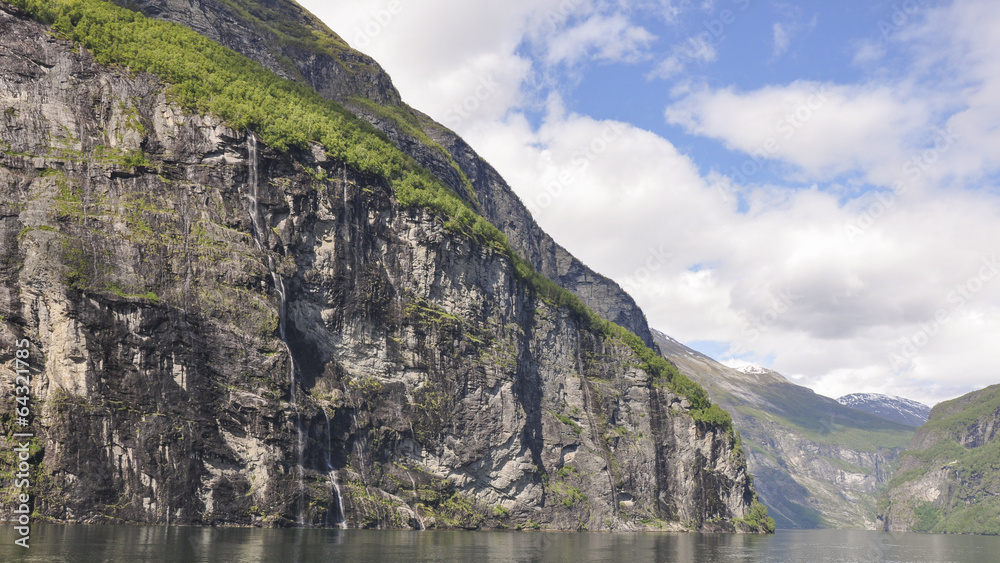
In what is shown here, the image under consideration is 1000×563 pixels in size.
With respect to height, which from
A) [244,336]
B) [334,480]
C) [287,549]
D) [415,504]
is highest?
[244,336]

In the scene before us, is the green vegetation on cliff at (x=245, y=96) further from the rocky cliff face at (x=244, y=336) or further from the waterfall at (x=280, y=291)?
the waterfall at (x=280, y=291)

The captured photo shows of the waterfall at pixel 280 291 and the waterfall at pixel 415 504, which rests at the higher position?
the waterfall at pixel 280 291

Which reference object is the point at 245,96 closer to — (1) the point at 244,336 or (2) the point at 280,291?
(2) the point at 280,291

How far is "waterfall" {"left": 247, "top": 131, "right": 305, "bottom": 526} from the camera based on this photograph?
93.4 meters

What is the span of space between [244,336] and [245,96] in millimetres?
45359

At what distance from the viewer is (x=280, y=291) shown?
10269cm

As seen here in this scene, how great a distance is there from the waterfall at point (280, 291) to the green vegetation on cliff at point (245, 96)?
482 cm

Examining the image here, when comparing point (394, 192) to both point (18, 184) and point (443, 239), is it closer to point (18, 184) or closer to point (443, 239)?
point (443, 239)

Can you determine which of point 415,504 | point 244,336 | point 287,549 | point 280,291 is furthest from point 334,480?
point 287,549

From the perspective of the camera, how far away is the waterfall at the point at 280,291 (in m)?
93.4

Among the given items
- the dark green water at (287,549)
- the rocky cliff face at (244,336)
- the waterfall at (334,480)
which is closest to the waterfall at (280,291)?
the rocky cliff face at (244,336)

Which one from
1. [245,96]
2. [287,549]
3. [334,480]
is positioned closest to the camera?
[287,549]

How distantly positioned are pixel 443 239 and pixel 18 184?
6477cm

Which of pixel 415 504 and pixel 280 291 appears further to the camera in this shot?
pixel 415 504
